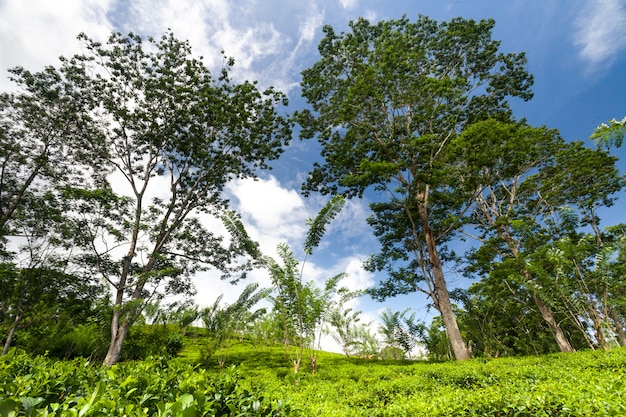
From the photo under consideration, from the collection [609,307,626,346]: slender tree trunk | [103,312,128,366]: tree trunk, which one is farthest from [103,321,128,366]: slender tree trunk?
[609,307,626,346]: slender tree trunk

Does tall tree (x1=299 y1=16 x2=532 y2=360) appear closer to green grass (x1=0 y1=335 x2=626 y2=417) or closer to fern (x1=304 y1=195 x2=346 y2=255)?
fern (x1=304 y1=195 x2=346 y2=255)

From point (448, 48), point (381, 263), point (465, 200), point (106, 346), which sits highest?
point (448, 48)

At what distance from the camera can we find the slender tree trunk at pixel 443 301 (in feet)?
38.3

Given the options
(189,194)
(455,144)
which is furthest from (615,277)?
(189,194)

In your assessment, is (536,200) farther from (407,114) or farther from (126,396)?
(126,396)

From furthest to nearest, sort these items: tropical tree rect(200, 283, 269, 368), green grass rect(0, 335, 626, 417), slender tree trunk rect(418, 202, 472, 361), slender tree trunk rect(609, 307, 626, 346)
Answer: tropical tree rect(200, 283, 269, 368)
slender tree trunk rect(418, 202, 472, 361)
slender tree trunk rect(609, 307, 626, 346)
green grass rect(0, 335, 626, 417)

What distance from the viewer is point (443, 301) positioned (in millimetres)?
12625

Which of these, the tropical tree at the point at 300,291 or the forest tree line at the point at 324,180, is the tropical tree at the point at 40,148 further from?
the tropical tree at the point at 300,291

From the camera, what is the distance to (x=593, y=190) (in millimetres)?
14750

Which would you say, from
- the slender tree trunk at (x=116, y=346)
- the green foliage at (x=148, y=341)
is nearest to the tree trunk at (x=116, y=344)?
the slender tree trunk at (x=116, y=346)

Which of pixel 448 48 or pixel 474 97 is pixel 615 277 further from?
pixel 448 48

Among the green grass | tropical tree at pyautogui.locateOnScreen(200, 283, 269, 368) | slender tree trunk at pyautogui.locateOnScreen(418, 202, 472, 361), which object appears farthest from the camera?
tropical tree at pyautogui.locateOnScreen(200, 283, 269, 368)

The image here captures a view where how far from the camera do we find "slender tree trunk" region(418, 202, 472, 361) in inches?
460

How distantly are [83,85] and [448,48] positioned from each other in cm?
1977
